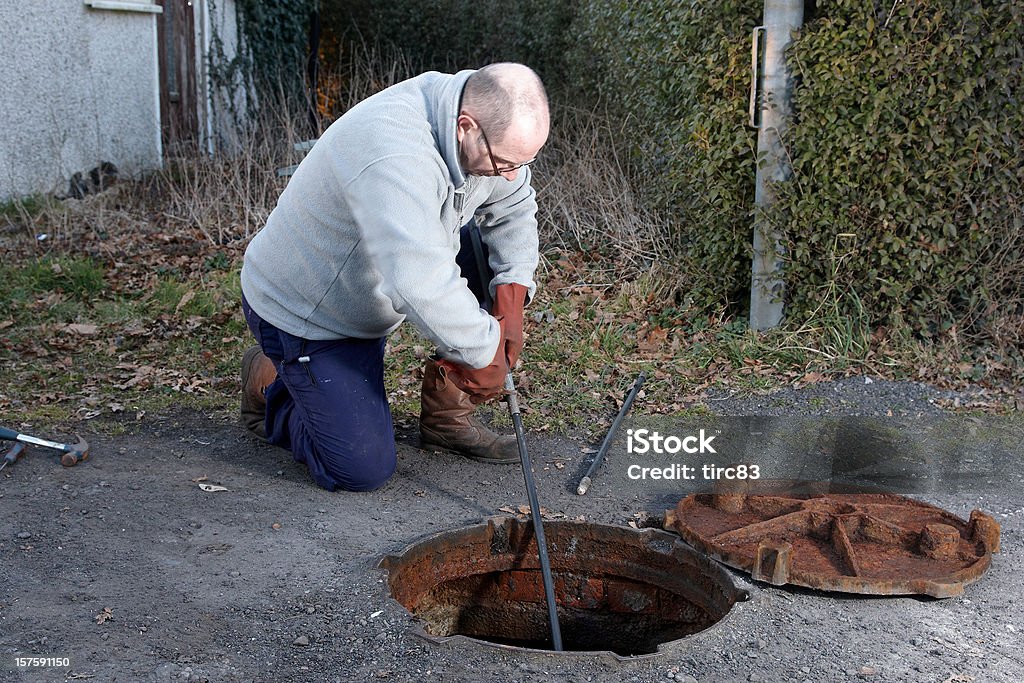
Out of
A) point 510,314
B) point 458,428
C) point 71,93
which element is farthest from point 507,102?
point 71,93

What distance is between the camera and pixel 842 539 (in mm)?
3383

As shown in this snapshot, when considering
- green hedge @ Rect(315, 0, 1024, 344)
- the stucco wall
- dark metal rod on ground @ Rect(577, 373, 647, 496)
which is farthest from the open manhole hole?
the stucco wall

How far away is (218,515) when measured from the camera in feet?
12.5

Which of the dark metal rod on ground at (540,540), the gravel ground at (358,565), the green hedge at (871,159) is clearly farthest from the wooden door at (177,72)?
the dark metal rod on ground at (540,540)

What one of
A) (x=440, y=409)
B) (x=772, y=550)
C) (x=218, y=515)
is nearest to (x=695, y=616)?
(x=772, y=550)

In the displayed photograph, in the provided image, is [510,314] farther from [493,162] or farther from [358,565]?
[358,565]

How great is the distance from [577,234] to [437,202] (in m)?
4.31

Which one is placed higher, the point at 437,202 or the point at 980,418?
the point at 437,202

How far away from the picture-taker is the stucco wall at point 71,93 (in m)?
9.30

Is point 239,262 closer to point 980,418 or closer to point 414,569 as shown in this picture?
point 414,569

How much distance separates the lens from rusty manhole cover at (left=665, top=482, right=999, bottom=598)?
3199 mm

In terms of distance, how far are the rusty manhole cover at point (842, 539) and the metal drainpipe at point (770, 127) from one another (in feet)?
7.17

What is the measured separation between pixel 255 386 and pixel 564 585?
1.74 meters

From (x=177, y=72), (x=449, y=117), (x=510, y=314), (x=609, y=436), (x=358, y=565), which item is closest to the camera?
(x=449, y=117)
